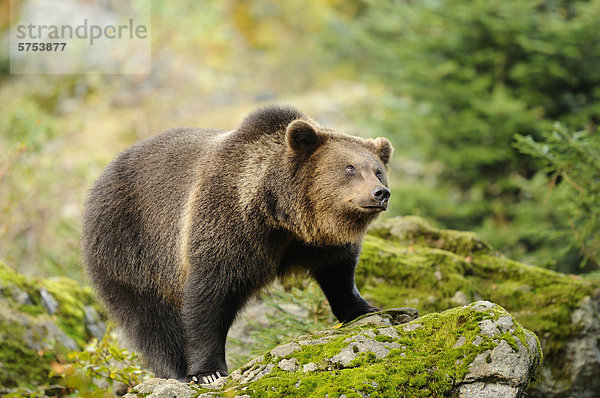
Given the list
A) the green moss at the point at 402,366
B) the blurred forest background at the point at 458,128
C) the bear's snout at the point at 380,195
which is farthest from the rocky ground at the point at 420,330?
the blurred forest background at the point at 458,128

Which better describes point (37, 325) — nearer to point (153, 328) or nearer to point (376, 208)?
point (153, 328)

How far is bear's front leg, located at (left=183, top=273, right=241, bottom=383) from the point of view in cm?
550

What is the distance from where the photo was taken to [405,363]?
14.5 ft

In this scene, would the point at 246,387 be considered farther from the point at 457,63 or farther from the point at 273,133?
the point at 457,63

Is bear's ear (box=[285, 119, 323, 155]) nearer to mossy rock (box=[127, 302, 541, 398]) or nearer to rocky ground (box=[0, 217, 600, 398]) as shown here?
rocky ground (box=[0, 217, 600, 398])

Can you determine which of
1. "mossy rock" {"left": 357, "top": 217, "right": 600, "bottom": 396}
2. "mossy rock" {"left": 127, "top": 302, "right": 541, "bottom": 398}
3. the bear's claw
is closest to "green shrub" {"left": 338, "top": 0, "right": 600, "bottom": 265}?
"mossy rock" {"left": 357, "top": 217, "right": 600, "bottom": 396}

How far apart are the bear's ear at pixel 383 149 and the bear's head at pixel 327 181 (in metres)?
0.28

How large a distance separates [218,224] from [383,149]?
5.69ft

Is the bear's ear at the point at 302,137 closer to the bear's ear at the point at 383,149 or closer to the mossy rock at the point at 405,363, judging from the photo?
the bear's ear at the point at 383,149

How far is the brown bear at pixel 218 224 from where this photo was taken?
5555mm

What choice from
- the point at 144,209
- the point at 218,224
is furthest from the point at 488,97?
the point at 218,224

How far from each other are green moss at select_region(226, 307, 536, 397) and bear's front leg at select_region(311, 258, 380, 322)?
51.9 inches

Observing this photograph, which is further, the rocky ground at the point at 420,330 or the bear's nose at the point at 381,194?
the bear's nose at the point at 381,194

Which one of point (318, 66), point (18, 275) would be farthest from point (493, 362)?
point (318, 66)
